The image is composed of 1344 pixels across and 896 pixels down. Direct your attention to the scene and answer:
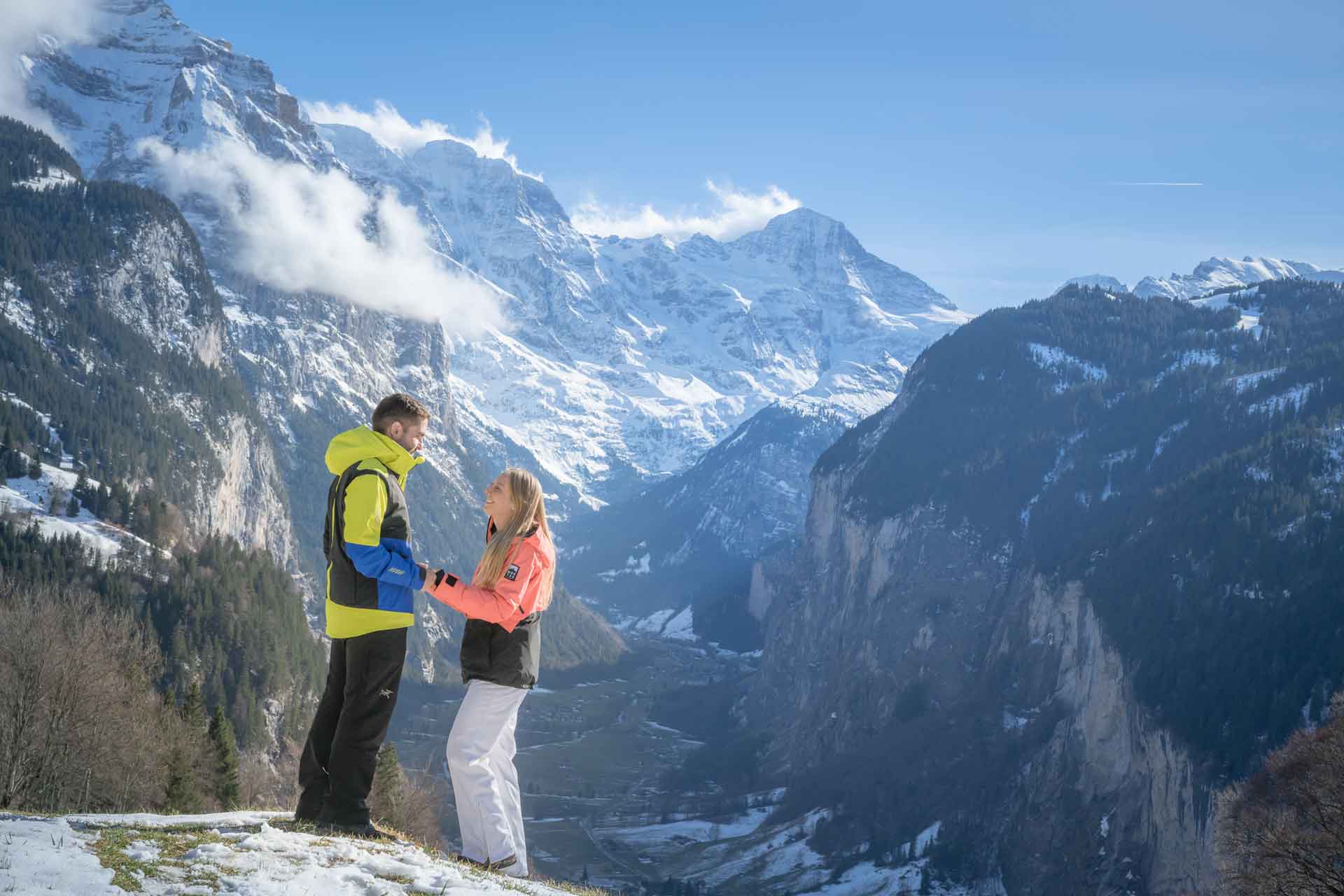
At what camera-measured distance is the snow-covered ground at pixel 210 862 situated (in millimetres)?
11117

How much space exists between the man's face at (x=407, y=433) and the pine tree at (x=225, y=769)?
44.3 metres

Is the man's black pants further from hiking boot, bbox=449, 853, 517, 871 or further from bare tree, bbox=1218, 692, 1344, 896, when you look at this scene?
bare tree, bbox=1218, 692, 1344, 896

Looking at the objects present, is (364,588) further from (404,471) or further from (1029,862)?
(1029,862)

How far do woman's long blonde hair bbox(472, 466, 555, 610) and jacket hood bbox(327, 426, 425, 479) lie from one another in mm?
1303

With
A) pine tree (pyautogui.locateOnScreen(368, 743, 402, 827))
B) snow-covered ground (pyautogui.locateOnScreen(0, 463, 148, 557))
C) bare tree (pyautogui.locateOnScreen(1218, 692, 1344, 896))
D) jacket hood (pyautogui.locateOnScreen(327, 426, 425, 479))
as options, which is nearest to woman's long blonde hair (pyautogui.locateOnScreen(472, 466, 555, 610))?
jacket hood (pyautogui.locateOnScreen(327, 426, 425, 479))

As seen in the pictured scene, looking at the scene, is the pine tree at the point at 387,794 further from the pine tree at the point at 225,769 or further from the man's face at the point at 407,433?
→ the man's face at the point at 407,433

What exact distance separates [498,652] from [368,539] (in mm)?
2241

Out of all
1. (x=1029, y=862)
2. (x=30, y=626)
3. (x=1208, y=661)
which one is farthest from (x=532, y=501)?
(x=1029, y=862)

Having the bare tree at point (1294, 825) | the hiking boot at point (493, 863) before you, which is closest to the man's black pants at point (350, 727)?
the hiking boot at point (493, 863)

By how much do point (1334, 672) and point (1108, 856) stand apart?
4047 centimetres

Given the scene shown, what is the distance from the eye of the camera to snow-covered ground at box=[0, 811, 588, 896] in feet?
36.5

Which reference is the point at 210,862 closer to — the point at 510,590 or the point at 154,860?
the point at 154,860

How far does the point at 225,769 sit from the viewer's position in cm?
5619

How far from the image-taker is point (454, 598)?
13.7 metres
